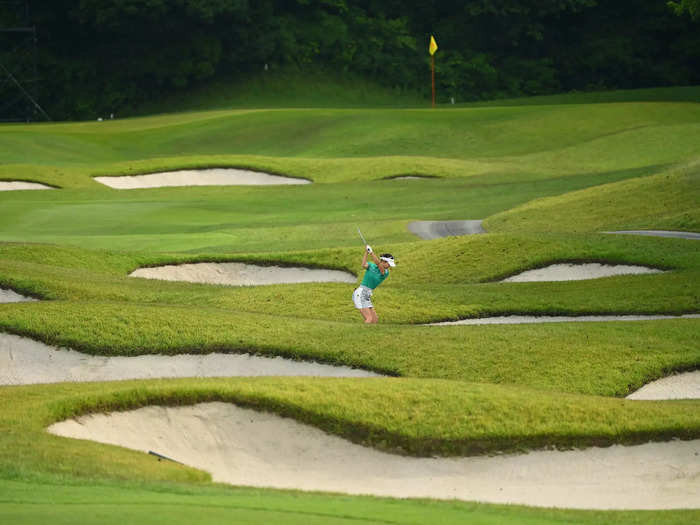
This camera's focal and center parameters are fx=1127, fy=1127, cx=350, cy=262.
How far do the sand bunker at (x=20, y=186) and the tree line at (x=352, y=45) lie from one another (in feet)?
106

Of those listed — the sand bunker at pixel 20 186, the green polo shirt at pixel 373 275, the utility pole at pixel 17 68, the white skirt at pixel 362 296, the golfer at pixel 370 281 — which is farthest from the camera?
the utility pole at pixel 17 68

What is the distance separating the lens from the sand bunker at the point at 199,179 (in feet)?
155

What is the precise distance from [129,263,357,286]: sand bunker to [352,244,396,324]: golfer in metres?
6.56

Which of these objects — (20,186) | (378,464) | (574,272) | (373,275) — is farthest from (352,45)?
(378,464)

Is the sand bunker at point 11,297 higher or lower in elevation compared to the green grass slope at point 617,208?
→ higher

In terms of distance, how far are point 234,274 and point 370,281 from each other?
8546mm

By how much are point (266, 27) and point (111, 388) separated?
66.4 meters

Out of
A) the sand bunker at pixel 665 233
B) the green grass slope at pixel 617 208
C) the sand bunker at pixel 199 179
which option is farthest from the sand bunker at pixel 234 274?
Answer: the sand bunker at pixel 199 179

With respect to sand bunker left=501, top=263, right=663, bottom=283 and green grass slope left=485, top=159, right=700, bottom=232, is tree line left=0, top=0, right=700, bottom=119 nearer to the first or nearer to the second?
green grass slope left=485, top=159, right=700, bottom=232

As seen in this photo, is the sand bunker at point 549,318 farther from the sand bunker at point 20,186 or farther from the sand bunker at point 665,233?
the sand bunker at point 20,186

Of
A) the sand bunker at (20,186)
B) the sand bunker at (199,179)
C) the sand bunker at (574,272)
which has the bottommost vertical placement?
the sand bunker at (199,179)

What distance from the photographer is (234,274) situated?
27109 mm

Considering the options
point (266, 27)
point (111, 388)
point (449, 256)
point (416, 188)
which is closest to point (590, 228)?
point (449, 256)

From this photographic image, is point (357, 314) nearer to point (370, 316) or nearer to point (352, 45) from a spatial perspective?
point (370, 316)
